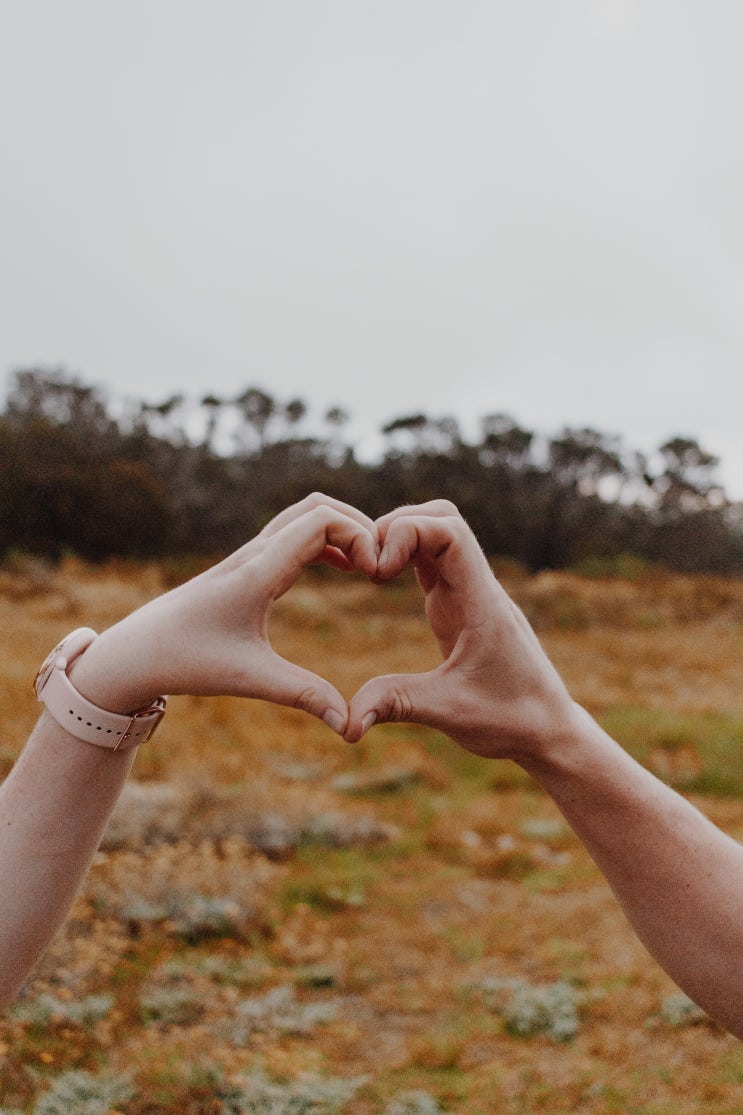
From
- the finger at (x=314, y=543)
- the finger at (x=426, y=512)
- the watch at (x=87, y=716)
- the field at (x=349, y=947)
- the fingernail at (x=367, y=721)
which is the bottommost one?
the field at (x=349, y=947)

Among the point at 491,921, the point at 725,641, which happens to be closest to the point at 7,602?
the point at 491,921

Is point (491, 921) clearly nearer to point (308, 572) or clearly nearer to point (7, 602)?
point (7, 602)

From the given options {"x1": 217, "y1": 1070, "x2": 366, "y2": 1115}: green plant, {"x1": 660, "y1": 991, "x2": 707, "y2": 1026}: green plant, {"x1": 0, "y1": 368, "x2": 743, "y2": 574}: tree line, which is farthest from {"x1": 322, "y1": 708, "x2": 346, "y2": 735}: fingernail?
{"x1": 0, "y1": 368, "x2": 743, "y2": 574}: tree line

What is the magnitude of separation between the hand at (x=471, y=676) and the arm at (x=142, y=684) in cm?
8

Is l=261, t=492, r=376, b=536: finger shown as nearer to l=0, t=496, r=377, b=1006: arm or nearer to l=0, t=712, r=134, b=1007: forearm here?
l=0, t=496, r=377, b=1006: arm

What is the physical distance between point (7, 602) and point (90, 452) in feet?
14.8

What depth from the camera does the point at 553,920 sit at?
467 centimetres

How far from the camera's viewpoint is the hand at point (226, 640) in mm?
1423

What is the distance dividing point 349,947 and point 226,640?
3.44 m

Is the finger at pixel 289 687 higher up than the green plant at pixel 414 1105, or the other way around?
the finger at pixel 289 687

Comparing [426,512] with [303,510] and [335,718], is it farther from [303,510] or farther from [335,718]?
[335,718]

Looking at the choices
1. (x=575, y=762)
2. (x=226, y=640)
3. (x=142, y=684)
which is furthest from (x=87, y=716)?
(x=575, y=762)

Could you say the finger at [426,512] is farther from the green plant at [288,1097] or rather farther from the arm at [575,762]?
the green plant at [288,1097]

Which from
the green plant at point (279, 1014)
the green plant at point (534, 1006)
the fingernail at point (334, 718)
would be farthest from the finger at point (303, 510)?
the green plant at point (534, 1006)
